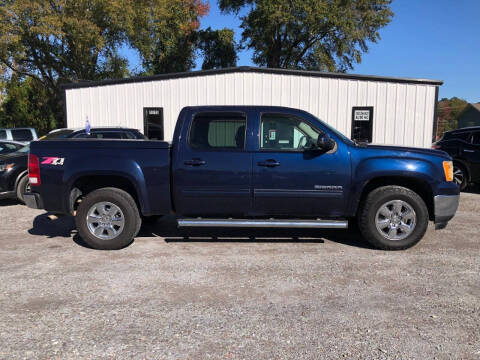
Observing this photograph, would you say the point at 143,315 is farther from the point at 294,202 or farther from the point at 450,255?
the point at 450,255

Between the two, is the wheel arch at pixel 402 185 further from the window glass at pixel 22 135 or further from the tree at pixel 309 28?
the tree at pixel 309 28

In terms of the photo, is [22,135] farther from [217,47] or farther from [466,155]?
[217,47]

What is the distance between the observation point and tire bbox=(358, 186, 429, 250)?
15.8 feet

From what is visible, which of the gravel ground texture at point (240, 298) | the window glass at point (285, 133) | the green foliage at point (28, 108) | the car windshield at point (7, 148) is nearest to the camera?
the gravel ground texture at point (240, 298)

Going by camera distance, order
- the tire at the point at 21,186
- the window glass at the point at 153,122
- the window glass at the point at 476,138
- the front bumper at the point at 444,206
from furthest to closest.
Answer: the window glass at the point at 153,122 → the window glass at the point at 476,138 → the tire at the point at 21,186 → the front bumper at the point at 444,206

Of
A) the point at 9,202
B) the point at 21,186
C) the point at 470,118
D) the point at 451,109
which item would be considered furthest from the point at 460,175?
the point at 451,109

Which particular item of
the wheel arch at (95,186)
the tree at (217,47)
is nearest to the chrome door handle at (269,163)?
the wheel arch at (95,186)

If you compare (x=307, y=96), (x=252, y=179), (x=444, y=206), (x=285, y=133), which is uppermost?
(x=307, y=96)

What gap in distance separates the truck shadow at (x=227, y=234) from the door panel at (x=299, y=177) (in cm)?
70

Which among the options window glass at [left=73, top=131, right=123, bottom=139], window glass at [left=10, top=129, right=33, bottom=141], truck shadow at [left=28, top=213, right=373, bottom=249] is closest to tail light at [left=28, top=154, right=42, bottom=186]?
truck shadow at [left=28, top=213, right=373, bottom=249]

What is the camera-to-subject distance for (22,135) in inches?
508

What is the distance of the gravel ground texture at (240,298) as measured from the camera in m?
2.72

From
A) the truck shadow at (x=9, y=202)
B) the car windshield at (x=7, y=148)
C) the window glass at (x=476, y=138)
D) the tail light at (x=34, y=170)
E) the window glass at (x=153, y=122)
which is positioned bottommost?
the truck shadow at (x=9, y=202)

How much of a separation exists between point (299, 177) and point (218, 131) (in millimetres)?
1256
